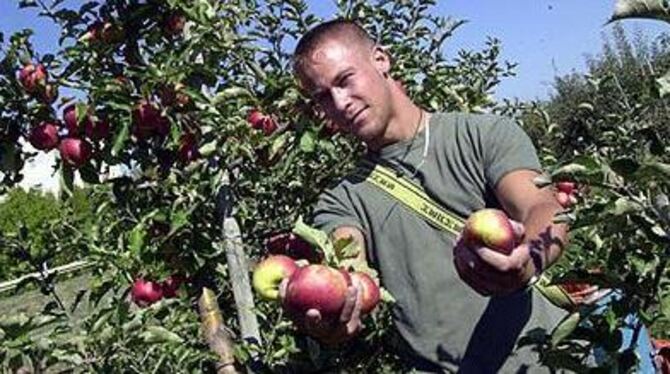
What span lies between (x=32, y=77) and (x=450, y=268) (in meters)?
1.30

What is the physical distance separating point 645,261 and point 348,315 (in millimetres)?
530

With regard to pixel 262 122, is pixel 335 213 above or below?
below

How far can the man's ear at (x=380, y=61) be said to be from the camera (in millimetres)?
2209

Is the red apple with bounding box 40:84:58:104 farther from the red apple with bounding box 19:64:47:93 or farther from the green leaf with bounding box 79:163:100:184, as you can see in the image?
the green leaf with bounding box 79:163:100:184

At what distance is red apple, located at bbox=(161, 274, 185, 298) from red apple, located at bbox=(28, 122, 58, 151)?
1.61 ft

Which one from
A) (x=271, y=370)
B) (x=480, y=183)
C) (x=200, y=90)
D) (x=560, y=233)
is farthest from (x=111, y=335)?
(x=560, y=233)

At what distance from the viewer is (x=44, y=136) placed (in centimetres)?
269

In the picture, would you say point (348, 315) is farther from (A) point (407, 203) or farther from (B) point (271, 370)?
(B) point (271, 370)

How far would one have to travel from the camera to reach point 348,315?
1.75m

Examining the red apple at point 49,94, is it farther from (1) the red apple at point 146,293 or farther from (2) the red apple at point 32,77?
(1) the red apple at point 146,293

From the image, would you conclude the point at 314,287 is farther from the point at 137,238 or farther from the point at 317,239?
the point at 137,238

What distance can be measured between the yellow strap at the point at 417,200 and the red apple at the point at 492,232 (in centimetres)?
47

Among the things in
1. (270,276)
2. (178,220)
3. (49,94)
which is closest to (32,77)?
(49,94)

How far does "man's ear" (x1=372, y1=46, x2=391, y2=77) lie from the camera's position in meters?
2.21
